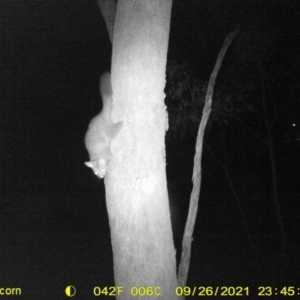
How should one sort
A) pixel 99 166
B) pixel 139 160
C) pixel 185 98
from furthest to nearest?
pixel 185 98 < pixel 99 166 < pixel 139 160

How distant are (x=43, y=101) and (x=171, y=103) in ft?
24.9

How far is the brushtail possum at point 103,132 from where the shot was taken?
2650mm

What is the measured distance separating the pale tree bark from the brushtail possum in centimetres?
12

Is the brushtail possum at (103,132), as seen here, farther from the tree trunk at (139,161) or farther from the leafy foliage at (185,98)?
the leafy foliage at (185,98)

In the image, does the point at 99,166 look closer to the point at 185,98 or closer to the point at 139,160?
the point at 139,160

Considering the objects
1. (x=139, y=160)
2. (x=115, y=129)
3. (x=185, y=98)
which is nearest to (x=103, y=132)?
(x=115, y=129)

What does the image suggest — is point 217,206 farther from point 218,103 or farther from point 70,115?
point 218,103

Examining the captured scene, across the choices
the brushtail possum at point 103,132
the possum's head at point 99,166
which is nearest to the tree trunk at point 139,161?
the brushtail possum at point 103,132

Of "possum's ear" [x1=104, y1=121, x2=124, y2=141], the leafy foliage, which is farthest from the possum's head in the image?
the leafy foliage

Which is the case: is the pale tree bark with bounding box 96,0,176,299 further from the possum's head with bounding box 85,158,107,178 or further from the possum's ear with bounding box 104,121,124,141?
the possum's head with bounding box 85,158,107,178

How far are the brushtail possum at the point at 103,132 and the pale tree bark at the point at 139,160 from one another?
0.12 meters

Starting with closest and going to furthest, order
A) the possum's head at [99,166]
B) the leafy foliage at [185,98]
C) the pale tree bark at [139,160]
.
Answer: the pale tree bark at [139,160]
the possum's head at [99,166]
the leafy foliage at [185,98]

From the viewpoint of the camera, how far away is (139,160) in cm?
249

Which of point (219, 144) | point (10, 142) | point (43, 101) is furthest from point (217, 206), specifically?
point (10, 142)
